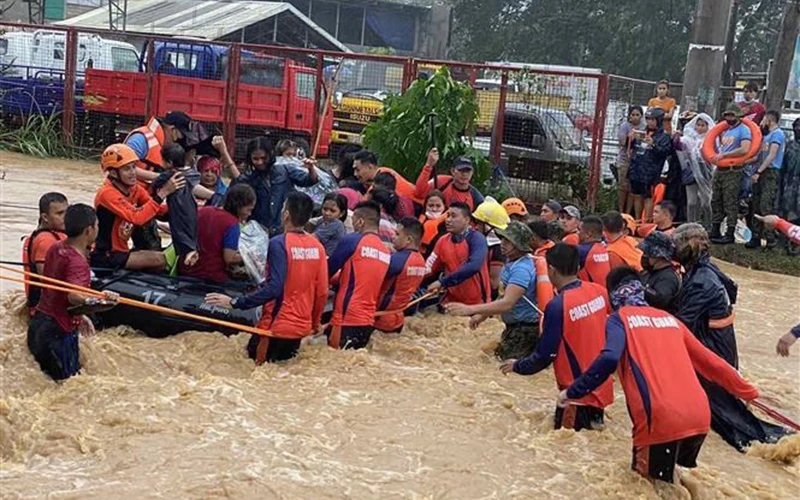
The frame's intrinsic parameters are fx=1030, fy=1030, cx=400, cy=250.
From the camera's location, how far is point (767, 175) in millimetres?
14727

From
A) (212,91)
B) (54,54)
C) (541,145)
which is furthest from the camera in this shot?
(54,54)

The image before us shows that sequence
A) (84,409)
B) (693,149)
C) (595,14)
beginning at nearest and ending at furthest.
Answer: (84,409) → (693,149) → (595,14)

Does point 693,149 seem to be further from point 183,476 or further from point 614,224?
point 183,476

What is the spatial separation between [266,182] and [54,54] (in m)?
13.2

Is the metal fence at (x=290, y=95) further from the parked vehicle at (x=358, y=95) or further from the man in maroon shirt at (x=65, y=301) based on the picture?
the man in maroon shirt at (x=65, y=301)

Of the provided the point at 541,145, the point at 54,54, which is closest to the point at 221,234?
the point at 541,145

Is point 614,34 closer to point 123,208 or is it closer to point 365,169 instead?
point 365,169

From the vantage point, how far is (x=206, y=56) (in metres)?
19.4

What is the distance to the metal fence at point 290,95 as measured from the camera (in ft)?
52.5

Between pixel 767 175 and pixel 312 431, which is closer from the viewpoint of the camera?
pixel 312 431

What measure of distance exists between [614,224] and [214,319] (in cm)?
342

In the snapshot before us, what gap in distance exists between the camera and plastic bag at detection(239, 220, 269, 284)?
8797mm

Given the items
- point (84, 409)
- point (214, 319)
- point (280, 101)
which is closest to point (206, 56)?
point (280, 101)

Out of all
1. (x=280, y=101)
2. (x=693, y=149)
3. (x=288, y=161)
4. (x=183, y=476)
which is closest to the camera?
(x=183, y=476)
